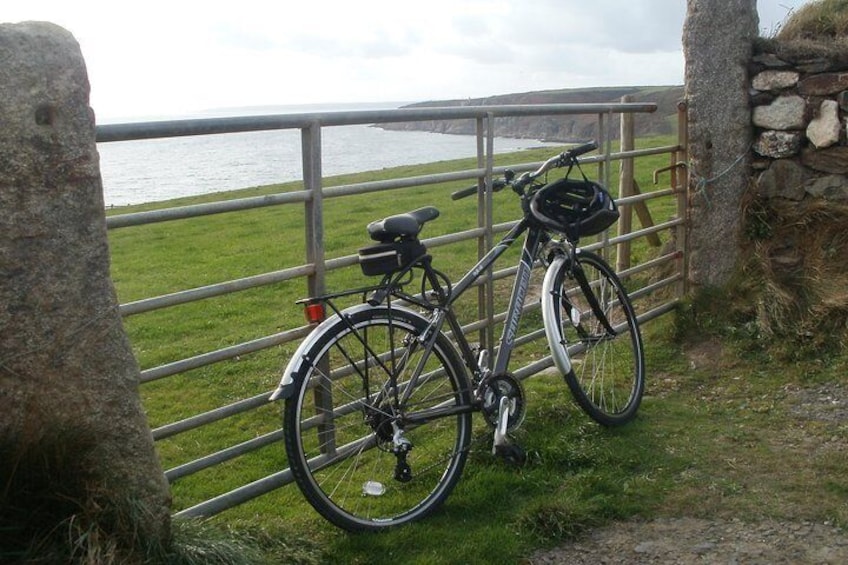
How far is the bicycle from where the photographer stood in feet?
13.7

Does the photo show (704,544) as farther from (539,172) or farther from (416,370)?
(539,172)

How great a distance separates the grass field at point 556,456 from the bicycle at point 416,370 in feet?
0.49

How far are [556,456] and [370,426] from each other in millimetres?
1077

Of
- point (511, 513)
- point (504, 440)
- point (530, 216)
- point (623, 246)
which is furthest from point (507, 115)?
point (623, 246)

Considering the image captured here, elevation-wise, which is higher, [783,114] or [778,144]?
[783,114]

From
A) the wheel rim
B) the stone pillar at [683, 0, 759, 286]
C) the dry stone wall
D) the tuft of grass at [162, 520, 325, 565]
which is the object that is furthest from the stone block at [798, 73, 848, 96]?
the tuft of grass at [162, 520, 325, 565]

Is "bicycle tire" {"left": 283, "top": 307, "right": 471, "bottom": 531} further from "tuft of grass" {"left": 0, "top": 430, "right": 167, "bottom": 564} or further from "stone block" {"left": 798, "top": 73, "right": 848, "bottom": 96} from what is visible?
"stone block" {"left": 798, "top": 73, "right": 848, "bottom": 96}

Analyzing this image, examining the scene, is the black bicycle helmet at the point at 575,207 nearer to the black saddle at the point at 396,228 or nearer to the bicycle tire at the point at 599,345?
the bicycle tire at the point at 599,345

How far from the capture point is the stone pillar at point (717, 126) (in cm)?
724

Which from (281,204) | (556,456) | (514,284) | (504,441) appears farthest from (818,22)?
(281,204)

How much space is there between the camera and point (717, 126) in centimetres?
736

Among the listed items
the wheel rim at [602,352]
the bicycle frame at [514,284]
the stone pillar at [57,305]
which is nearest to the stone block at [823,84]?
the wheel rim at [602,352]

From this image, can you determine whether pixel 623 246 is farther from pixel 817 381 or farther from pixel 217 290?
pixel 217 290

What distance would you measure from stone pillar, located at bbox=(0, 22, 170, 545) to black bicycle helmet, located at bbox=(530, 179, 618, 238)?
2427mm
